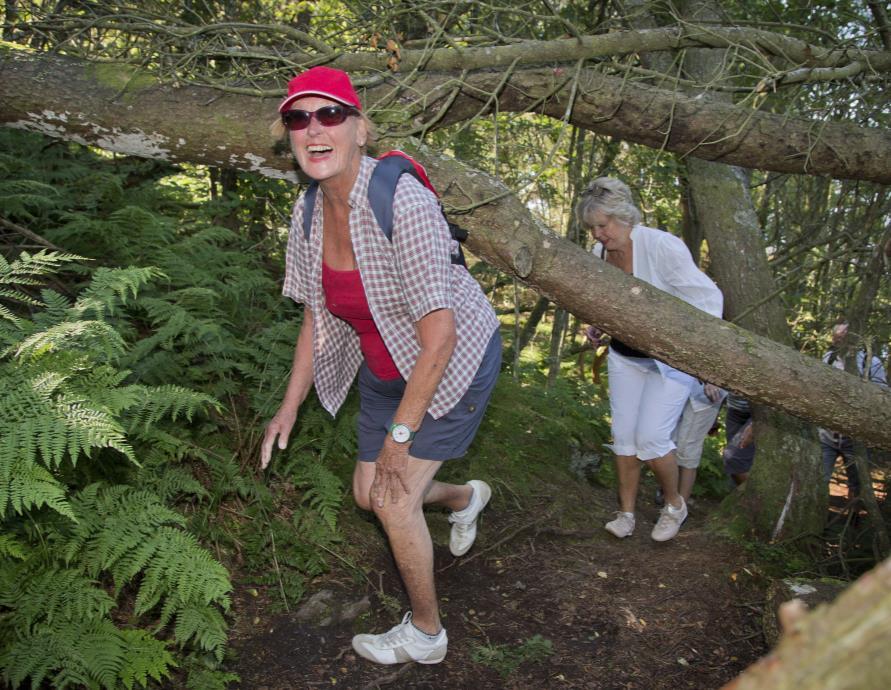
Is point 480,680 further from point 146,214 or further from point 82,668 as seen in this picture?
point 146,214

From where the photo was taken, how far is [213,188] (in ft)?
22.7

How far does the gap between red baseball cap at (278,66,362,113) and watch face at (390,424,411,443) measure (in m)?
1.34

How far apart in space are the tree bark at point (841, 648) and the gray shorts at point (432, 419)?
250cm

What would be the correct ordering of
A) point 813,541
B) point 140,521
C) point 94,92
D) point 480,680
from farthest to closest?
point 813,541 → point 94,92 → point 480,680 → point 140,521

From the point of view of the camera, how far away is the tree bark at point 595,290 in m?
3.84

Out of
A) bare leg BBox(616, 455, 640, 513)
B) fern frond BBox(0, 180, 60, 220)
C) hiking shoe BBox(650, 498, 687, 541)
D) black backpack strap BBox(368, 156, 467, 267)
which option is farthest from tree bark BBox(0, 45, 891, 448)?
hiking shoe BBox(650, 498, 687, 541)

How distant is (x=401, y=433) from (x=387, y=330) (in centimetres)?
47

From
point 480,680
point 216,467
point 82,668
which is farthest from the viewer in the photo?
point 216,467

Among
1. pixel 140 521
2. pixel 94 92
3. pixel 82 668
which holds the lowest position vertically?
pixel 82 668

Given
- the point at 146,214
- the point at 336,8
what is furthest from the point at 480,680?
the point at 336,8

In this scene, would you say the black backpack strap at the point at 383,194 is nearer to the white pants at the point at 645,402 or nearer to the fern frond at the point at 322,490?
the fern frond at the point at 322,490

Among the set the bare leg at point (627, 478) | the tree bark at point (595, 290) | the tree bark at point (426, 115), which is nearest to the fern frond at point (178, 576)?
the tree bark at point (595, 290)

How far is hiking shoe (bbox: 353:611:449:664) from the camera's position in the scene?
352 centimetres

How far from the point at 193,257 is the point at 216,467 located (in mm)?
1694
